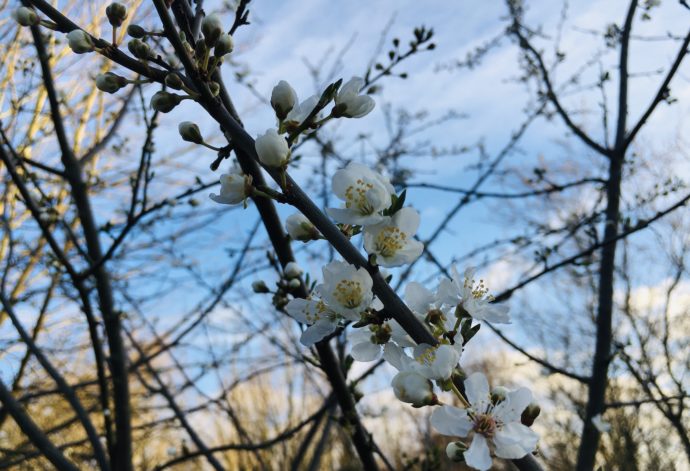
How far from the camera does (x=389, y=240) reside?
922 mm

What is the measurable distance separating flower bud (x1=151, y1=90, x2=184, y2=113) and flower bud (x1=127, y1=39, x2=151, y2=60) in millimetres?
79

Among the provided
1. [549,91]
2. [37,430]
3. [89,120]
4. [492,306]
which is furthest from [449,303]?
[89,120]

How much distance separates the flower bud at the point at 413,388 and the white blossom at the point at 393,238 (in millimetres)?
174

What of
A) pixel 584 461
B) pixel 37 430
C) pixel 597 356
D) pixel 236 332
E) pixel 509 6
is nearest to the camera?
pixel 37 430

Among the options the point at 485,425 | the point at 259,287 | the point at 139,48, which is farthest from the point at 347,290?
the point at 259,287

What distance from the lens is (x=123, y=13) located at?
1.10m

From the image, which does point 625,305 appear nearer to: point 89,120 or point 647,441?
point 647,441

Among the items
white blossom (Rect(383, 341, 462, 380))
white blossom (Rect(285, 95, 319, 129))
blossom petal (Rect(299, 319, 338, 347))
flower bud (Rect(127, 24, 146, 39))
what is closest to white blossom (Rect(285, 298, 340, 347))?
blossom petal (Rect(299, 319, 338, 347))

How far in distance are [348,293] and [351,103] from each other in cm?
35

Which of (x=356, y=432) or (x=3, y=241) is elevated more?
(x=3, y=241)

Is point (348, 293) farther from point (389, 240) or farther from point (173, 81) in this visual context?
point (173, 81)

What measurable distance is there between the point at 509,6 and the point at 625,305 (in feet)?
23.0

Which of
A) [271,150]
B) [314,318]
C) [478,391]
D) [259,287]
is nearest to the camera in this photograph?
[271,150]

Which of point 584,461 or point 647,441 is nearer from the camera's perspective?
point 584,461
